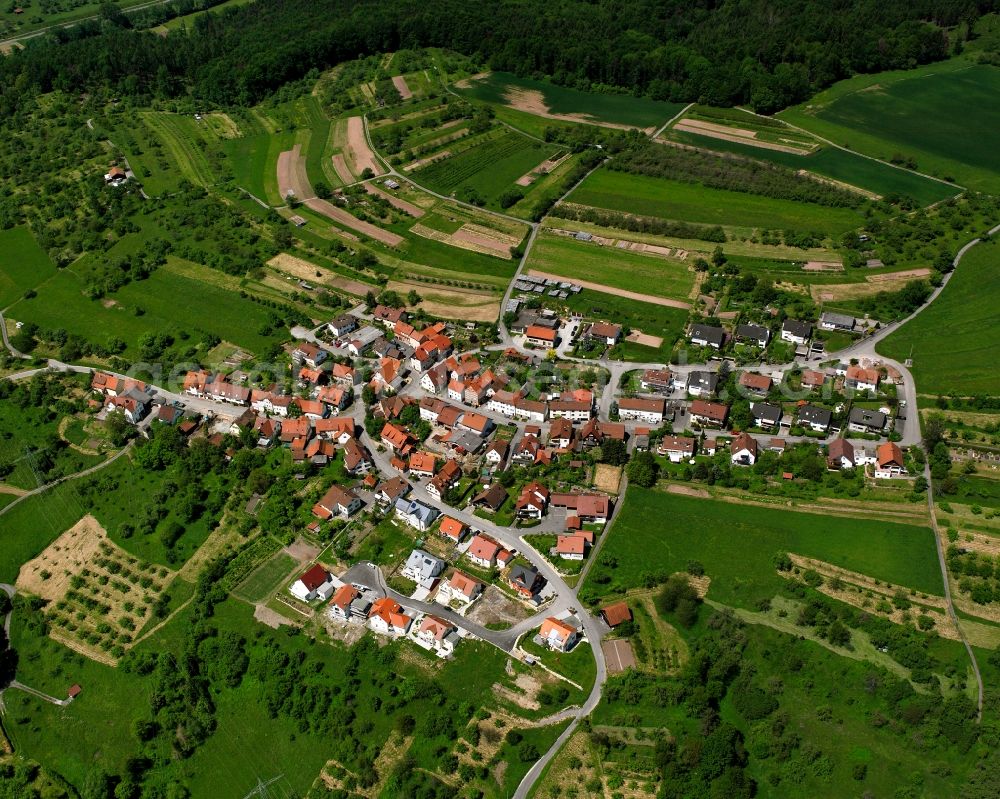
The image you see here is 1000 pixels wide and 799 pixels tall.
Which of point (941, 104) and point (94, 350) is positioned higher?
point (941, 104)

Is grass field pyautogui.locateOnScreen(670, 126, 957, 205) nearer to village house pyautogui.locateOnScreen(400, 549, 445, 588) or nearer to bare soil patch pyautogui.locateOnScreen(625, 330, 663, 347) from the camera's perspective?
bare soil patch pyautogui.locateOnScreen(625, 330, 663, 347)

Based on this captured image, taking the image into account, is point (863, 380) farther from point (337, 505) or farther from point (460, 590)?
point (337, 505)

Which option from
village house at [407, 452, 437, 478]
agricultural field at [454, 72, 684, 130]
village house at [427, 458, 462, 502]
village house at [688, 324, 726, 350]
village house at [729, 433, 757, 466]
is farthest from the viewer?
agricultural field at [454, 72, 684, 130]

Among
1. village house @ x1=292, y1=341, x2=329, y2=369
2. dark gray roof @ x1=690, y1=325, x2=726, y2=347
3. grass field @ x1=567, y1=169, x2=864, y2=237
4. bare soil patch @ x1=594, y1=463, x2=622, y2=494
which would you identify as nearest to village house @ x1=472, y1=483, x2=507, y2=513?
bare soil patch @ x1=594, y1=463, x2=622, y2=494

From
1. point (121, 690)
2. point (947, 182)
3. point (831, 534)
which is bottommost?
point (121, 690)

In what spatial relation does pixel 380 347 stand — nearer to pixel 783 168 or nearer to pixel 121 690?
pixel 121 690

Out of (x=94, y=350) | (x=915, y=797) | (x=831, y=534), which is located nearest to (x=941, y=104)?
(x=831, y=534)

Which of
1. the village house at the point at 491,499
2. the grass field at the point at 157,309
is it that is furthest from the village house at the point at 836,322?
the grass field at the point at 157,309
